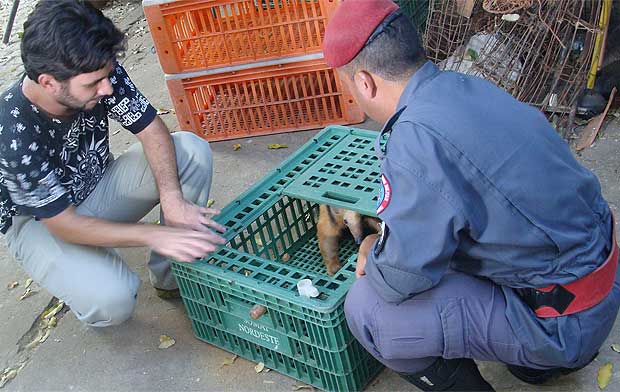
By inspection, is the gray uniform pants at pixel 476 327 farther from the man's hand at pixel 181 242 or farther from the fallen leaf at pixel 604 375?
the man's hand at pixel 181 242

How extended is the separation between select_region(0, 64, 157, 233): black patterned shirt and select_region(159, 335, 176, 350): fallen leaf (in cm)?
69

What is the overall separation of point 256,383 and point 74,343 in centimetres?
94

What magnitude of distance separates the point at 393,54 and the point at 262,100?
2.35 metres

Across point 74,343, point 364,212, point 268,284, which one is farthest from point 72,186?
point 364,212

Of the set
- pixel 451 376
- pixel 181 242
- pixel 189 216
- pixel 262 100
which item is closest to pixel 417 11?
pixel 262 100

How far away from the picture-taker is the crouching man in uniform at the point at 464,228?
5.86ft

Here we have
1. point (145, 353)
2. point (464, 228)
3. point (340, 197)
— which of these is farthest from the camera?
point (145, 353)

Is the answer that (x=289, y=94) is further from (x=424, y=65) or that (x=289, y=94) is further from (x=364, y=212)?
(x=424, y=65)

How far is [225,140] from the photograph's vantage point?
439 cm

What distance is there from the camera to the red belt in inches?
75.5

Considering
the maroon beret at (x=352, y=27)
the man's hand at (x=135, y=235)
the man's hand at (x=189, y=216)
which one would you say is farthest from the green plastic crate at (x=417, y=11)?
the maroon beret at (x=352, y=27)

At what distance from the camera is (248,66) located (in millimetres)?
4020

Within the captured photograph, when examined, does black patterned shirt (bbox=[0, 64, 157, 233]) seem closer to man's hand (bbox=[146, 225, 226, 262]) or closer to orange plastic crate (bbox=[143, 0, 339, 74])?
man's hand (bbox=[146, 225, 226, 262])

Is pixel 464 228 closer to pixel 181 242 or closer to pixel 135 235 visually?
pixel 181 242
